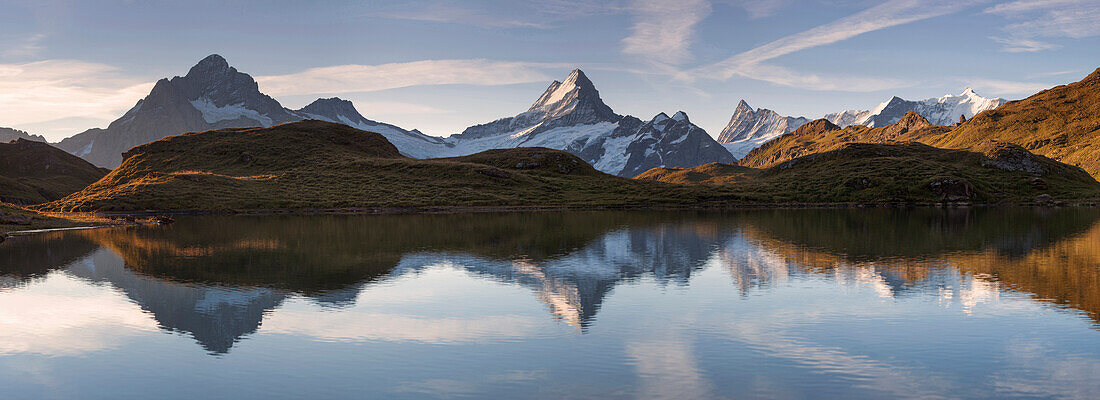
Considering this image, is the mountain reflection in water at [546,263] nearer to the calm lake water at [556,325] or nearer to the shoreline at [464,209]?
the calm lake water at [556,325]

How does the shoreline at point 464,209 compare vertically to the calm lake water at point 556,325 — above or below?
above

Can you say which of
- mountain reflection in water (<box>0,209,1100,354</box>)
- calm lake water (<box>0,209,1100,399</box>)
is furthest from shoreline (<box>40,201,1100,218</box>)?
calm lake water (<box>0,209,1100,399</box>)

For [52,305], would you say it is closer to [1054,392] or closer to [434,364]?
[434,364]

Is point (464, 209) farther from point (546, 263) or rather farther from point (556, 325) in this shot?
point (556, 325)

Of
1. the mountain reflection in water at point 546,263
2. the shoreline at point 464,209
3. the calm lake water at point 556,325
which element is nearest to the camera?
the calm lake water at point 556,325

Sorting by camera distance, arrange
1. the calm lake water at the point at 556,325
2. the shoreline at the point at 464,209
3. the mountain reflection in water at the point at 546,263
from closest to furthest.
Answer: the calm lake water at the point at 556,325
the mountain reflection in water at the point at 546,263
the shoreline at the point at 464,209

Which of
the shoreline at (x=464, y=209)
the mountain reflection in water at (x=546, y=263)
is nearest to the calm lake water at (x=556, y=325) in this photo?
the mountain reflection in water at (x=546, y=263)

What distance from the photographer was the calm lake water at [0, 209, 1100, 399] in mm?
19922

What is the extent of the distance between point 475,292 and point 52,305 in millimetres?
21905

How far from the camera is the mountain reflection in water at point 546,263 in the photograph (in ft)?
113

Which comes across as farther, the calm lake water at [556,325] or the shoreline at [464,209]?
the shoreline at [464,209]

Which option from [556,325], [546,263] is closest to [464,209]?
[546,263]

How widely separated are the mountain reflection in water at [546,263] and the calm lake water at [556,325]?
12.0 inches

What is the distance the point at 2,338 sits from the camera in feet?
87.9
